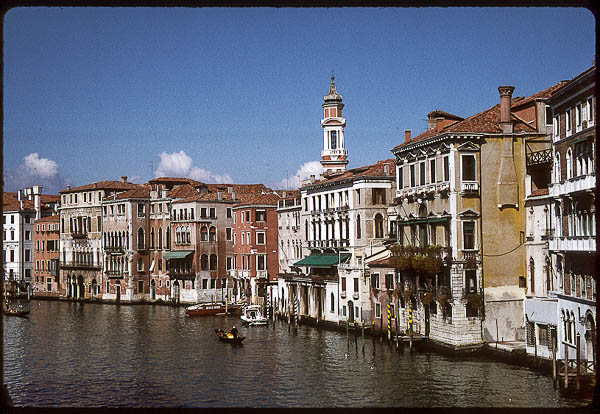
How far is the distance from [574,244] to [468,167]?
25.1 feet

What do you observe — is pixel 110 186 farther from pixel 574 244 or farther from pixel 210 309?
pixel 574 244

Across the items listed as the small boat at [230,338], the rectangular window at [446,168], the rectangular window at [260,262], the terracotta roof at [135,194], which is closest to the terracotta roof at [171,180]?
the terracotta roof at [135,194]

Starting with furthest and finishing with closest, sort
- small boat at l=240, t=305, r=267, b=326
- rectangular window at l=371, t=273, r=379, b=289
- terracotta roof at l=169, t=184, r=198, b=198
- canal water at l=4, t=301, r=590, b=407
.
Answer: terracotta roof at l=169, t=184, r=198, b=198 → small boat at l=240, t=305, r=267, b=326 → rectangular window at l=371, t=273, r=379, b=289 → canal water at l=4, t=301, r=590, b=407

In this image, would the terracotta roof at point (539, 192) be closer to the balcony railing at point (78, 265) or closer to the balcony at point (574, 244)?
the balcony at point (574, 244)

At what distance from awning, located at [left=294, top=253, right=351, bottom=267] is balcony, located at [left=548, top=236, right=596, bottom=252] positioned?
17.1 metres

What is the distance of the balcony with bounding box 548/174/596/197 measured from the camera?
73.3 ft

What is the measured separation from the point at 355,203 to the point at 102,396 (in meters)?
19.9

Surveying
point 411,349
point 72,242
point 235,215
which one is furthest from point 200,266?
point 411,349

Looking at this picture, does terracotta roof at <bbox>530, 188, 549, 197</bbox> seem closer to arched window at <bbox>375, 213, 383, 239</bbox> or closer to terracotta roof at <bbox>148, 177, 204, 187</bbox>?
arched window at <bbox>375, 213, 383, 239</bbox>

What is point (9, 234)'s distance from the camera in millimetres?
73188

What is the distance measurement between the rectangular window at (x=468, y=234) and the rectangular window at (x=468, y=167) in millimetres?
1685

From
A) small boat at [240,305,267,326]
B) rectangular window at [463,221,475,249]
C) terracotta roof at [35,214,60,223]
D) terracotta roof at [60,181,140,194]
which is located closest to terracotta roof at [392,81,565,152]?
rectangular window at [463,221,475,249]

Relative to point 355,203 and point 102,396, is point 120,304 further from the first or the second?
point 102,396

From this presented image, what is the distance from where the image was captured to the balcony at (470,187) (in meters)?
30.5
